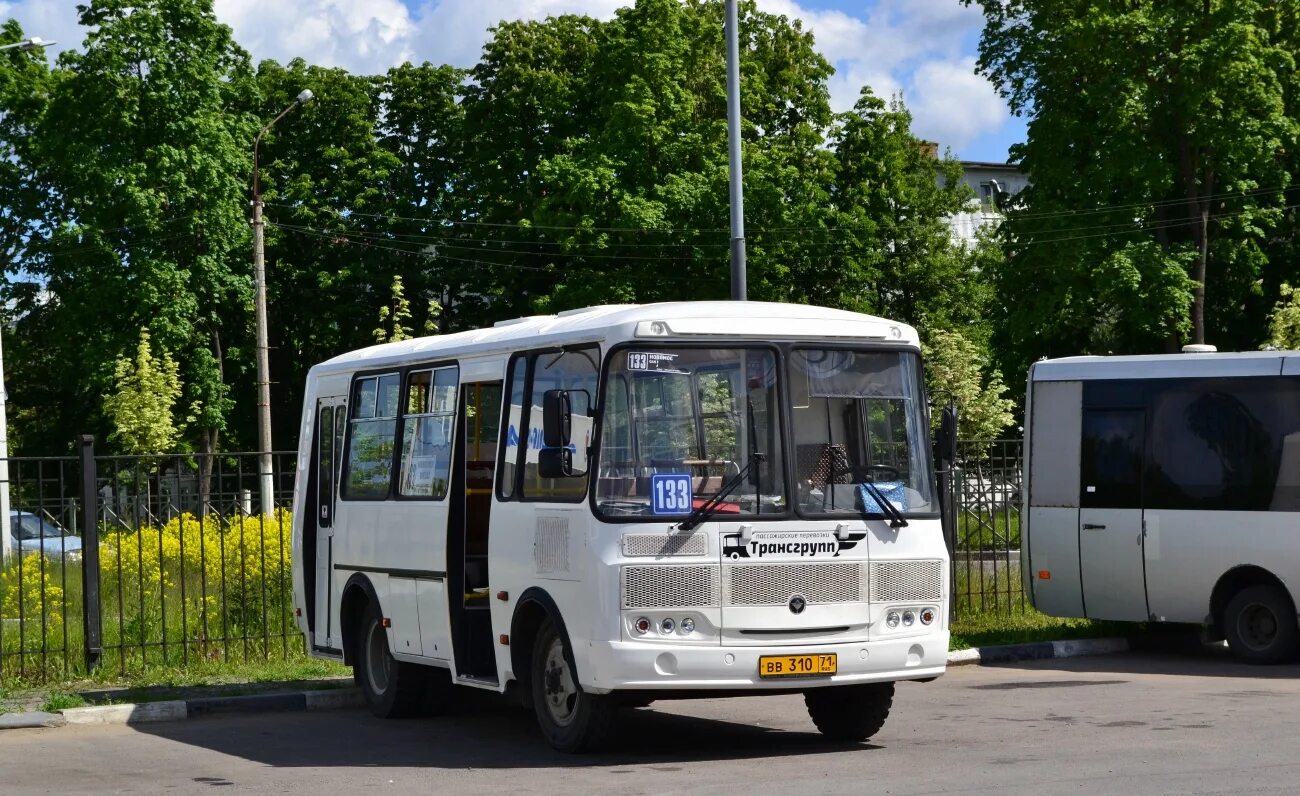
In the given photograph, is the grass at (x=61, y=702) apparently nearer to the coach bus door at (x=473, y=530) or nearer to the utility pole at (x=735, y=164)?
the coach bus door at (x=473, y=530)

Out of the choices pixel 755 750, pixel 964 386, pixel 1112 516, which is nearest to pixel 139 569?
pixel 755 750

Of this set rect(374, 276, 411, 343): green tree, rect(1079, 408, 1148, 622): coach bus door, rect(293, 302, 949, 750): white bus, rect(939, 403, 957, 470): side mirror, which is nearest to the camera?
rect(293, 302, 949, 750): white bus

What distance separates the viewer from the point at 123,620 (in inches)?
641

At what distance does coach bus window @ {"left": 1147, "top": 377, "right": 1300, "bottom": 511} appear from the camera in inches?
663

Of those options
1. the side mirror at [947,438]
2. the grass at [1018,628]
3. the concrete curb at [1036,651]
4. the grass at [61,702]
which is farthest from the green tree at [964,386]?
the grass at [61,702]

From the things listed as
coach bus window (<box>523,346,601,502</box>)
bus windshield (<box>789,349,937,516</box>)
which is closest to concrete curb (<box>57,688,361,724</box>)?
coach bus window (<box>523,346,601,502</box>)

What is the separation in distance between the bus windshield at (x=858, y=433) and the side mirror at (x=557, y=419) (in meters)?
1.44

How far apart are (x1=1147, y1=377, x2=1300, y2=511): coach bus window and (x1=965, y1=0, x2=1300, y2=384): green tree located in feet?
73.9

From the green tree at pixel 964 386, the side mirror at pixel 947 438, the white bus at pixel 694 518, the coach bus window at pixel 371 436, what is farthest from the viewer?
the green tree at pixel 964 386

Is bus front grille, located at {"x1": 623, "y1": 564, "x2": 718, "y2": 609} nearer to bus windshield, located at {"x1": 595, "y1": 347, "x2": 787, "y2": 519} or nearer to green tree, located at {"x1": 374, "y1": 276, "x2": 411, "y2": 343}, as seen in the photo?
bus windshield, located at {"x1": 595, "y1": 347, "x2": 787, "y2": 519}

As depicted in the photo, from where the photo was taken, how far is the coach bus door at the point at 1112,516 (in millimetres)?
17969

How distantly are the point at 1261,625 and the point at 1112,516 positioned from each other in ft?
5.99

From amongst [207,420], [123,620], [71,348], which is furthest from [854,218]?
[123,620]

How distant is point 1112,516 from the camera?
715 inches
